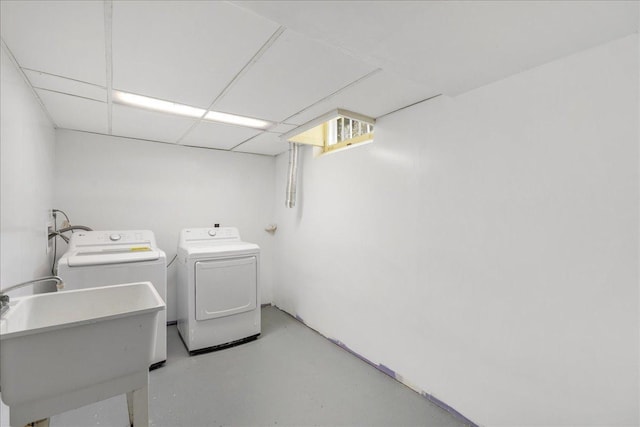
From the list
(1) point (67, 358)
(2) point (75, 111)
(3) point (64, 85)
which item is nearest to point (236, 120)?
(3) point (64, 85)

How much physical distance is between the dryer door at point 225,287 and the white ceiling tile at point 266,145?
1.30 m

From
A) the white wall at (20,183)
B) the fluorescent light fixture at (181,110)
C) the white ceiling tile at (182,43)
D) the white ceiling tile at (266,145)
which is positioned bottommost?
the white wall at (20,183)

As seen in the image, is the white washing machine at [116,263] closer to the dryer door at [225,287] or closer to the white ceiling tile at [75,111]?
the dryer door at [225,287]

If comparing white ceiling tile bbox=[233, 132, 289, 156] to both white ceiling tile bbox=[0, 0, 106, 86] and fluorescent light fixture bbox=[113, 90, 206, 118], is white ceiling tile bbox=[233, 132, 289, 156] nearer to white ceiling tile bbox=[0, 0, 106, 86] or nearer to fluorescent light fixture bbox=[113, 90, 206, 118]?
fluorescent light fixture bbox=[113, 90, 206, 118]

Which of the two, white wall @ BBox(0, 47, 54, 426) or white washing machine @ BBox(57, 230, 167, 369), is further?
white washing machine @ BBox(57, 230, 167, 369)

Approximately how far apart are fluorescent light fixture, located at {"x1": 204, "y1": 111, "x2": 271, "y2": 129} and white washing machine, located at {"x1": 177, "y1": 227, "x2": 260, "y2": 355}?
4.06ft

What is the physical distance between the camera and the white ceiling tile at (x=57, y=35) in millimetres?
1091

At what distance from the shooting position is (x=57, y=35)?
1.25 m

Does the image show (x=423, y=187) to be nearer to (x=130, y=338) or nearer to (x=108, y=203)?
(x=130, y=338)

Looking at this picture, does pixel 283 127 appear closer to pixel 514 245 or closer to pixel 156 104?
pixel 156 104

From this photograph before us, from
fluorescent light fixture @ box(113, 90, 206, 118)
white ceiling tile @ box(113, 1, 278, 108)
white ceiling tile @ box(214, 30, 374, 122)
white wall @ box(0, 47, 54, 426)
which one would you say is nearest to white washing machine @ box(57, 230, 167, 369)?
white wall @ box(0, 47, 54, 426)

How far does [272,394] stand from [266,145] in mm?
2546

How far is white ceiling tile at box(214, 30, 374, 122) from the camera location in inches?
54.0

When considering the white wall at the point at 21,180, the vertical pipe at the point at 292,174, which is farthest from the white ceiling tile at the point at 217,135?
the white wall at the point at 21,180
